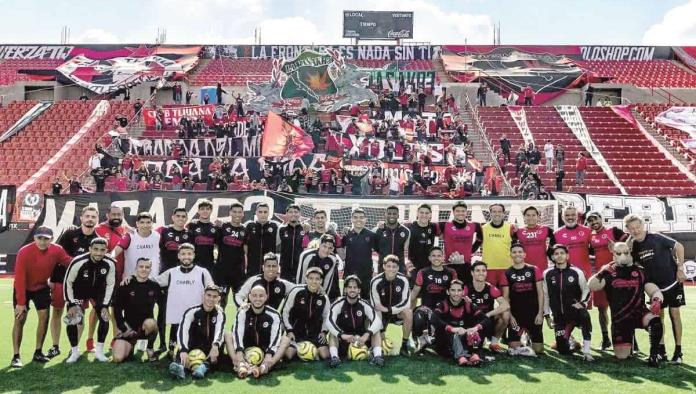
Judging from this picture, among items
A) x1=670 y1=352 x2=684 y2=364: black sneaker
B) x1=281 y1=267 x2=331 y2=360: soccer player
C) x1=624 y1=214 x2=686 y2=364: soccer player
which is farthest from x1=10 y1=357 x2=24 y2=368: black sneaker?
x1=670 y1=352 x2=684 y2=364: black sneaker

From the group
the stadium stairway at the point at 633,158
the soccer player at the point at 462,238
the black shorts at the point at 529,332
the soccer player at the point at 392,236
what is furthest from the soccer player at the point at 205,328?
the stadium stairway at the point at 633,158

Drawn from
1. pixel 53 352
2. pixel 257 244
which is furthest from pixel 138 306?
pixel 257 244

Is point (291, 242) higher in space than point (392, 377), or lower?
higher

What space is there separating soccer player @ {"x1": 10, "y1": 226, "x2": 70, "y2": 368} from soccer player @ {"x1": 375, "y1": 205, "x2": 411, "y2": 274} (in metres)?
4.36

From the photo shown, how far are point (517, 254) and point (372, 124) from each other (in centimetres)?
1683

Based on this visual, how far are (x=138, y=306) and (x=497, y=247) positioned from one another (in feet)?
16.2

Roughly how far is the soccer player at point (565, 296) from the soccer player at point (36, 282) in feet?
20.4

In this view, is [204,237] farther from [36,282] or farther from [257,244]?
[36,282]

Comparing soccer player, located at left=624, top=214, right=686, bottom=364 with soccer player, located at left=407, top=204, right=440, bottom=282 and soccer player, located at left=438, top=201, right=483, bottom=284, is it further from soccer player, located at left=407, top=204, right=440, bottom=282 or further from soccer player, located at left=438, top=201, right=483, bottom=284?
soccer player, located at left=407, top=204, right=440, bottom=282

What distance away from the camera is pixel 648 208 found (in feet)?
51.0

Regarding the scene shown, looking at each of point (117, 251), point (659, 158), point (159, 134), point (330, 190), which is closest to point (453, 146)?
point (330, 190)

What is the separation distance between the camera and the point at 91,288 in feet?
22.4

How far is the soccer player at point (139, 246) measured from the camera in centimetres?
734

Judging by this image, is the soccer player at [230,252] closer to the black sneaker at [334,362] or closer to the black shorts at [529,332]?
the black sneaker at [334,362]
